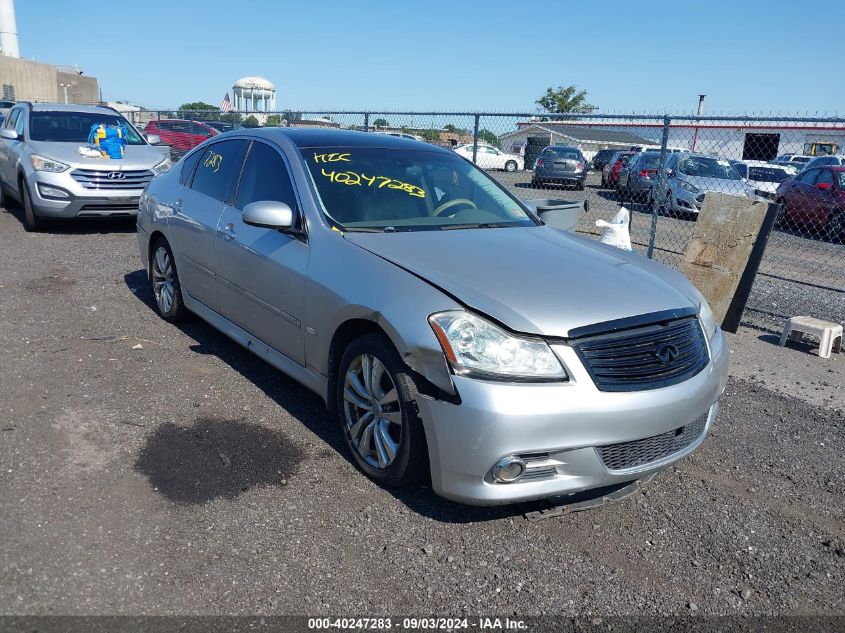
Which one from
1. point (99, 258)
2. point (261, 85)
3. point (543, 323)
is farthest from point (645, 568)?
point (261, 85)

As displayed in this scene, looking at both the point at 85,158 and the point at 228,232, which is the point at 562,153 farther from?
the point at 228,232

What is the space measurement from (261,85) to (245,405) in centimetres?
6888

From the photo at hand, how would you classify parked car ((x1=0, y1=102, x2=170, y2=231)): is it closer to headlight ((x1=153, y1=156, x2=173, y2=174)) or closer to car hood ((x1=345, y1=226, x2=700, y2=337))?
headlight ((x1=153, y1=156, x2=173, y2=174))

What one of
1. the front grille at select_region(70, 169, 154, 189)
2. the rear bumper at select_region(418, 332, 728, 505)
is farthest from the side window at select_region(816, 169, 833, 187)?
the rear bumper at select_region(418, 332, 728, 505)

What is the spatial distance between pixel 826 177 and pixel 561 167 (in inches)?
329

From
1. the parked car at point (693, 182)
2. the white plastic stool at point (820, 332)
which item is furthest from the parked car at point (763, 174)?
the white plastic stool at point (820, 332)

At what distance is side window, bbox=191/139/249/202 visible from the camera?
16.6ft

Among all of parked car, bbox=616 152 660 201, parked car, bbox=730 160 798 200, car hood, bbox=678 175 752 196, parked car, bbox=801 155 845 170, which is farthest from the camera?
parked car, bbox=730 160 798 200

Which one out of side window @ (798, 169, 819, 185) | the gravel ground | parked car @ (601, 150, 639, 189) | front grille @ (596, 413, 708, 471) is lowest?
the gravel ground

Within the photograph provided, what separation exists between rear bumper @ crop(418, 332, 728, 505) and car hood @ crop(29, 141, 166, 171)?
8.17 m

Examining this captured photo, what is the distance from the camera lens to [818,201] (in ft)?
46.9

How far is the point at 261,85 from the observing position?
6806 centimetres

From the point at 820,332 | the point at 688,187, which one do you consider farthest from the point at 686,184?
the point at 820,332

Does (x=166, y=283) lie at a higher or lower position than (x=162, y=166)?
lower
